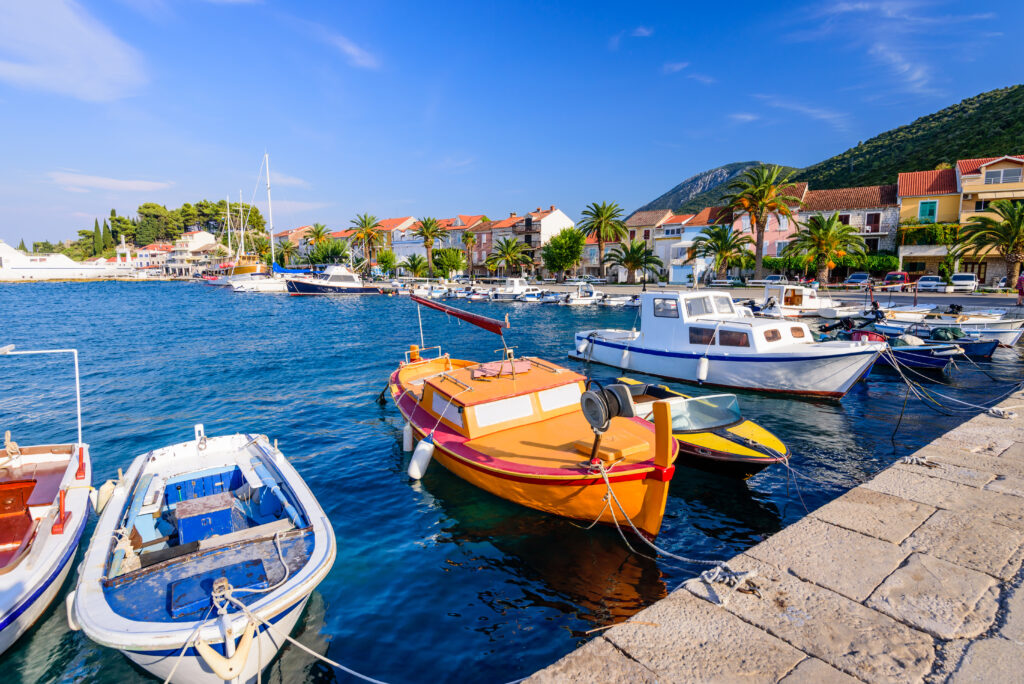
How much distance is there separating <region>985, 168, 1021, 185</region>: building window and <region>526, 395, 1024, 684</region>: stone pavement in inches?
2463

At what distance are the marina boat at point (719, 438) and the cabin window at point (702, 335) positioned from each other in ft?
25.0

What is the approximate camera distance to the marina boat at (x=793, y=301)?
35.8 metres

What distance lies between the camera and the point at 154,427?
16.3 meters

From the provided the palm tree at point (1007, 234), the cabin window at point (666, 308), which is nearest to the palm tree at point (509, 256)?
the palm tree at point (1007, 234)

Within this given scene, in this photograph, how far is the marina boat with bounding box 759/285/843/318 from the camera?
35.8 metres

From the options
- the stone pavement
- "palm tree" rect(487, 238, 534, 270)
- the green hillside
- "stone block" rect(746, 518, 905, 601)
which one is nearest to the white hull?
the stone pavement

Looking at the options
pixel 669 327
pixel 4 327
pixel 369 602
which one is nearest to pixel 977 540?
pixel 369 602

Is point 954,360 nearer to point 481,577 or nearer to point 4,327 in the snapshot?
point 481,577

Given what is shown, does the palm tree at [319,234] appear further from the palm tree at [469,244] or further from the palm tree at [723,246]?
the palm tree at [723,246]

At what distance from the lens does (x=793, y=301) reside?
122 feet

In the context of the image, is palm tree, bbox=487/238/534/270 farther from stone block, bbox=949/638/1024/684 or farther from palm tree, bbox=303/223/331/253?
stone block, bbox=949/638/1024/684

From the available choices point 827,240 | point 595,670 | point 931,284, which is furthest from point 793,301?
point 595,670

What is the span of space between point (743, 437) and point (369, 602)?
8376mm

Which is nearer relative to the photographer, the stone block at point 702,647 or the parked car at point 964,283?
the stone block at point 702,647
